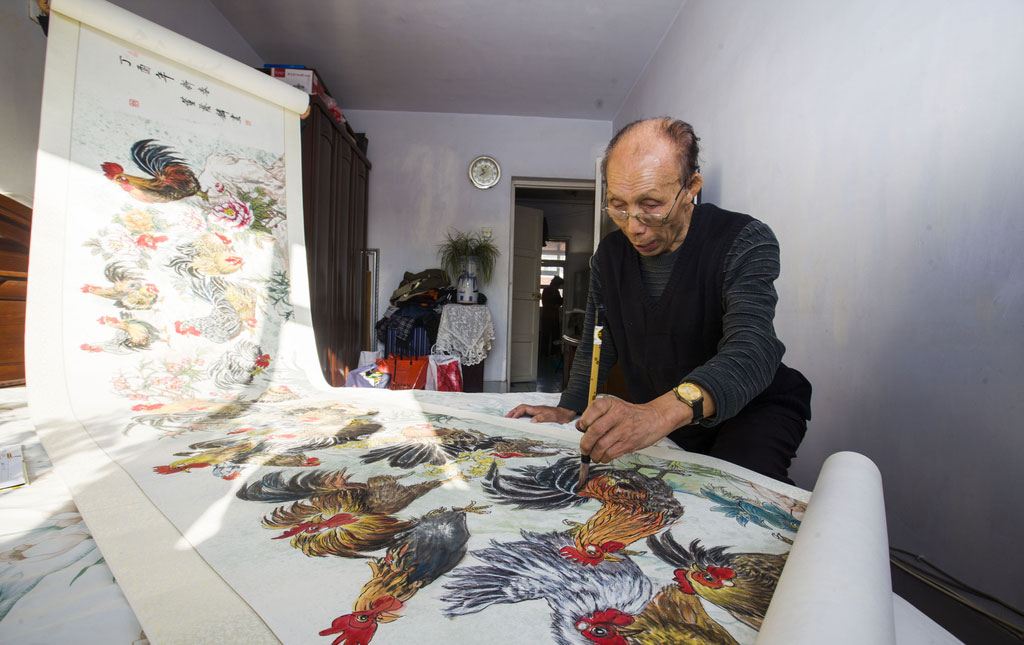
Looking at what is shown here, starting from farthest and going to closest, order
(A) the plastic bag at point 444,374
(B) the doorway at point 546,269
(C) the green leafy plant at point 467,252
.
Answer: (B) the doorway at point 546,269, (C) the green leafy plant at point 467,252, (A) the plastic bag at point 444,374

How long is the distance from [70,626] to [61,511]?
12.7 inches

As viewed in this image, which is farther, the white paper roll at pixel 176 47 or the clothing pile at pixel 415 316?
the clothing pile at pixel 415 316

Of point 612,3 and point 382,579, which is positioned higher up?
point 612,3

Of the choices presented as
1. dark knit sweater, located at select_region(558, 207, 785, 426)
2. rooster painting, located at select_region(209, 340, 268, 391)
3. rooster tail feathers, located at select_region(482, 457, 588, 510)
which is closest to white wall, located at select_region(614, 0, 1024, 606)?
dark knit sweater, located at select_region(558, 207, 785, 426)

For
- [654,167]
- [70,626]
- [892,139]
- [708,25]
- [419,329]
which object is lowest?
[70,626]

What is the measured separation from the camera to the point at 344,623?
0.42 meters

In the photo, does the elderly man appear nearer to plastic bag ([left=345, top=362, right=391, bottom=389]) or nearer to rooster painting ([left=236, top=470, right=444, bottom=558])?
rooster painting ([left=236, top=470, right=444, bottom=558])

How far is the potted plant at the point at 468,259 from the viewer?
4309 millimetres

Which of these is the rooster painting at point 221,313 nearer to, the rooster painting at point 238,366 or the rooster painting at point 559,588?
the rooster painting at point 238,366

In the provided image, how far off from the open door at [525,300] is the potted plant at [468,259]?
104 centimetres

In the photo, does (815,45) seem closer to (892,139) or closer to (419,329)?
(892,139)

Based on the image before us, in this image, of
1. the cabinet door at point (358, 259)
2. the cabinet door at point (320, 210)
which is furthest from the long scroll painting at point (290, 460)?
the cabinet door at point (358, 259)

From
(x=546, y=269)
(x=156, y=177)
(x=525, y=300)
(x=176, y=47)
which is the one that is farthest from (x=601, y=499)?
(x=546, y=269)

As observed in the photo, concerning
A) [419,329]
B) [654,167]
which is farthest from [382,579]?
[419,329]
